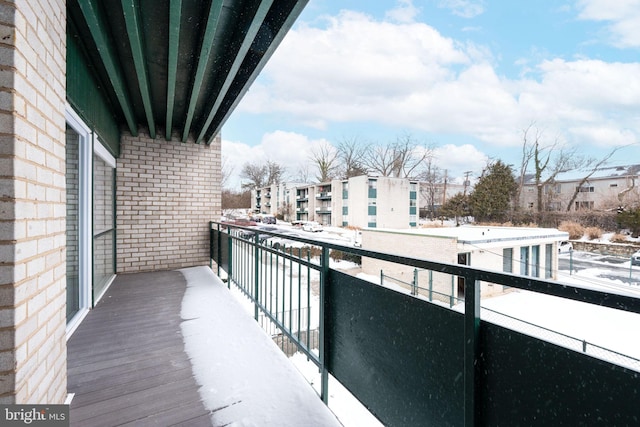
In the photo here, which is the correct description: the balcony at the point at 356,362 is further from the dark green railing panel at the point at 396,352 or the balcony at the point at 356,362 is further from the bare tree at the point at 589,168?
the bare tree at the point at 589,168

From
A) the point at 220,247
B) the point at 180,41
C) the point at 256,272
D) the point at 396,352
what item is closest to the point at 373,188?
the point at 220,247

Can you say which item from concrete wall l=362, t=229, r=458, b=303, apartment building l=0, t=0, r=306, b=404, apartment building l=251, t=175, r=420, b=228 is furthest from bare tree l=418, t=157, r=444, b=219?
apartment building l=0, t=0, r=306, b=404

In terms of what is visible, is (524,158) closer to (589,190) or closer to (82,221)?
(589,190)

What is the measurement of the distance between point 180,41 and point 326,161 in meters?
34.0

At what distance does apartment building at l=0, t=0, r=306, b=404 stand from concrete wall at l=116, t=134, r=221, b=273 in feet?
0.07

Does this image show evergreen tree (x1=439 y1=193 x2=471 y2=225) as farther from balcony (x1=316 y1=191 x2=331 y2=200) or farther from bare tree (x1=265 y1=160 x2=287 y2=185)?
bare tree (x1=265 y1=160 x2=287 y2=185)

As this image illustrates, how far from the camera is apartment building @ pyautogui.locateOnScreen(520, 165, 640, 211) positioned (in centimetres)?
2428

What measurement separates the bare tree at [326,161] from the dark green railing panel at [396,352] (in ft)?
114

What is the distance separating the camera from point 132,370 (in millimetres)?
2238

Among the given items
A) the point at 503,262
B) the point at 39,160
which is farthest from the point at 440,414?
the point at 503,262

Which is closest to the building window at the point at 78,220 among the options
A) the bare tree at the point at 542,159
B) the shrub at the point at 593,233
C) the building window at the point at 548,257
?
the building window at the point at 548,257

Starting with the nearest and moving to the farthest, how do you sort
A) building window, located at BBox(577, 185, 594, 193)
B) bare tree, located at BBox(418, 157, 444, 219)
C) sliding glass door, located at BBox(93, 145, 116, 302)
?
sliding glass door, located at BBox(93, 145, 116, 302)
building window, located at BBox(577, 185, 594, 193)
bare tree, located at BBox(418, 157, 444, 219)

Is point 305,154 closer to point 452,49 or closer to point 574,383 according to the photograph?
point 452,49

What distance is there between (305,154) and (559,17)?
33408 mm
